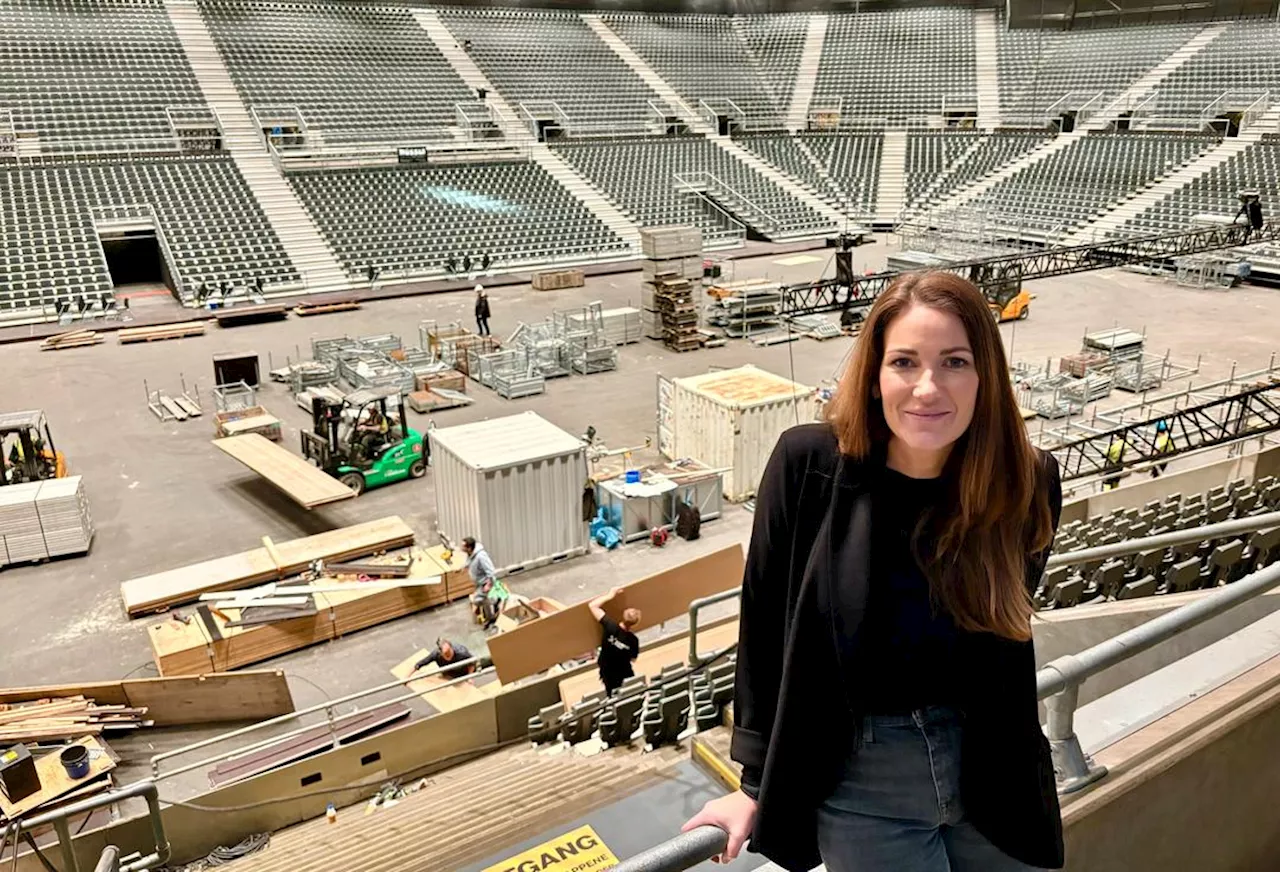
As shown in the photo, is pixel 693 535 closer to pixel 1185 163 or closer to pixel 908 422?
pixel 908 422

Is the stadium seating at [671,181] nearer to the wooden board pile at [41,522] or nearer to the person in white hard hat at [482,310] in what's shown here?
the person in white hard hat at [482,310]

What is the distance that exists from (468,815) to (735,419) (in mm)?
8478

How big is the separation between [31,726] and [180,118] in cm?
3415

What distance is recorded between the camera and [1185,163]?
38125mm

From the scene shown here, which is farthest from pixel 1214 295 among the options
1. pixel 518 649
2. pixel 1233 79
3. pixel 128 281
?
pixel 128 281

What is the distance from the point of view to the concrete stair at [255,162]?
3156cm

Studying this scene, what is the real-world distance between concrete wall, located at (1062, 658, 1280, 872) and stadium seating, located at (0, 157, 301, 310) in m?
31.0

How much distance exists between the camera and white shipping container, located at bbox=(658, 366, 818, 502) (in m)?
14.6

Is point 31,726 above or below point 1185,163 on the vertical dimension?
below

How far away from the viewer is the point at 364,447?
1545 cm

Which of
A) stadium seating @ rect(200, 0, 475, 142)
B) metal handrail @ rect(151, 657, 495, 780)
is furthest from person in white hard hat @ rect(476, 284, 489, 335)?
stadium seating @ rect(200, 0, 475, 142)

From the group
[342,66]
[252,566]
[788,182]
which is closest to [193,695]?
[252,566]

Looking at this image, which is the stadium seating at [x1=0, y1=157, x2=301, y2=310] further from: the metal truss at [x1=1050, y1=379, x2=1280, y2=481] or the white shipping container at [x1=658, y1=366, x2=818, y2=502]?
the metal truss at [x1=1050, y1=379, x2=1280, y2=481]

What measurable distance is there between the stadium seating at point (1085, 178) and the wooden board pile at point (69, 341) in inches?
1321
